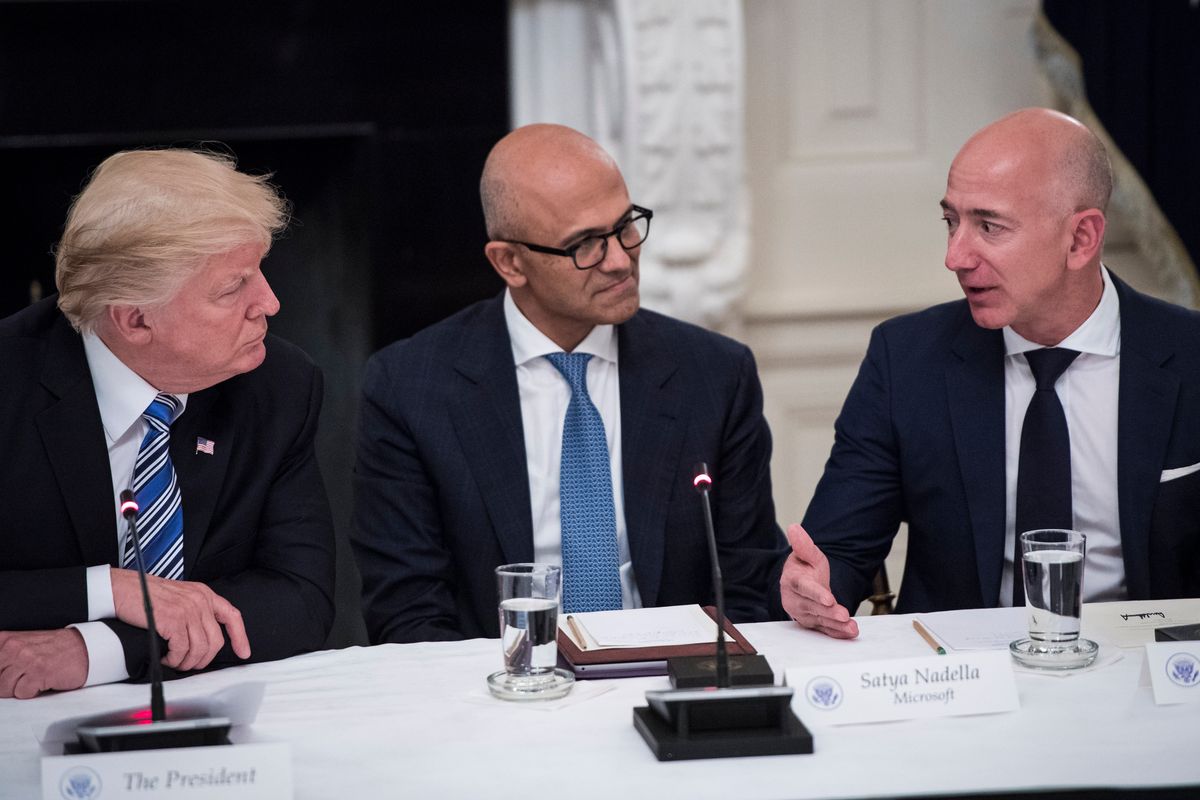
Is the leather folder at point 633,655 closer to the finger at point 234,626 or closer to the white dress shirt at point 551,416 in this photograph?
the finger at point 234,626

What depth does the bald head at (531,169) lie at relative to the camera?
2.58 m

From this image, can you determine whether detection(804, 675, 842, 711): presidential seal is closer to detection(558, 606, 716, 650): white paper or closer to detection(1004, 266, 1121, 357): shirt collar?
detection(558, 606, 716, 650): white paper

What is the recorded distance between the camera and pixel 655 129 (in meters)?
3.62

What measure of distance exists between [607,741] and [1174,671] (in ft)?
2.20

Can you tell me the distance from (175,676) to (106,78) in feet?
7.05

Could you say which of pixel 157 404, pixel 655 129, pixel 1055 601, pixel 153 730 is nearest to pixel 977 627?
pixel 1055 601

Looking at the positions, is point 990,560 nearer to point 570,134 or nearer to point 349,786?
point 570,134

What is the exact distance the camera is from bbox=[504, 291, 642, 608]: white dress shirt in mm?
2557

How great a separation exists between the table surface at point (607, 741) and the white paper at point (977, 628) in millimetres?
69

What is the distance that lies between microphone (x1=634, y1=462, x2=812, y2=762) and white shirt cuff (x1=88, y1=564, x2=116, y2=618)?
0.75 m

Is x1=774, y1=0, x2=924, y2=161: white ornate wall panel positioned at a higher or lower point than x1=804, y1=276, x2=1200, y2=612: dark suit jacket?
higher

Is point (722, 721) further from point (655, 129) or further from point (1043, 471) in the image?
point (655, 129)

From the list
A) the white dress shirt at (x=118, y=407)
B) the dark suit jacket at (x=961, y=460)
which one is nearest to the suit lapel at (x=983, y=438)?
the dark suit jacket at (x=961, y=460)

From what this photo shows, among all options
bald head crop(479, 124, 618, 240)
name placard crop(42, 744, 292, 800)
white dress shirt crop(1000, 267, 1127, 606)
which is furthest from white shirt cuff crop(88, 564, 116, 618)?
white dress shirt crop(1000, 267, 1127, 606)
